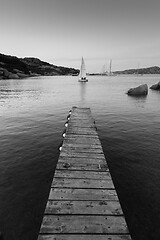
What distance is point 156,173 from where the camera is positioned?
1070 cm

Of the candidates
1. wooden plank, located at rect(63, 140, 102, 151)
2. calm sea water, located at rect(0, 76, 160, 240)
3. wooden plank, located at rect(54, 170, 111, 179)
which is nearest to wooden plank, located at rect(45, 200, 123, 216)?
wooden plank, located at rect(54, 170, 111, 179)

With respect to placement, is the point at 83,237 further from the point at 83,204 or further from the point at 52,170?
the point at 52,170

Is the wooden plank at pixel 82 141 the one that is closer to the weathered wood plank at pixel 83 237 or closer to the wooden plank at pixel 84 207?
the wooden plank at pixel 84 207

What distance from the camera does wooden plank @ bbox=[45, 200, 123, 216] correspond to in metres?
6.02

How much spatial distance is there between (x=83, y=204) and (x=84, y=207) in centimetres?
17

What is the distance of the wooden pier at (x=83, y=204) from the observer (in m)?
5.21

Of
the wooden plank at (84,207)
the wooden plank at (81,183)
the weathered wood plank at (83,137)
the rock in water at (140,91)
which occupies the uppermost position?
the rock in water at (140,91)

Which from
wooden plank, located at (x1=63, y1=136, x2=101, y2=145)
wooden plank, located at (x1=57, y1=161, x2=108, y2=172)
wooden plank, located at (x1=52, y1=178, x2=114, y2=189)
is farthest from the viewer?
wooden plank, located at (x1=63, y1=136, x2=101, y2=145)

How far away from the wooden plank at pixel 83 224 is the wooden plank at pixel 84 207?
192mm

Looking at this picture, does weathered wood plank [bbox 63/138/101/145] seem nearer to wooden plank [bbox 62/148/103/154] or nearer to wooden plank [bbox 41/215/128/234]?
wooden plank [bbox 62/148/103/154]

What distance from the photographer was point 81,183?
7.77 metres

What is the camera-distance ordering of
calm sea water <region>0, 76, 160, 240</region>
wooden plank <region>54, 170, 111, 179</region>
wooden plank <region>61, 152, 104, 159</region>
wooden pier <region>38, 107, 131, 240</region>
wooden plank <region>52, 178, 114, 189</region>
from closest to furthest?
1. wooden pier <region>38, 107, 131, 240</region>
2. calm sea water <region>0, 76, 160, 240</region>
3. wooden plank <region>52, 178, 114, 189</region>
4. wooden plank <region>54, 170, 111, 179</region>
5. wooden plank <region>61, 152, 104, 159</region>

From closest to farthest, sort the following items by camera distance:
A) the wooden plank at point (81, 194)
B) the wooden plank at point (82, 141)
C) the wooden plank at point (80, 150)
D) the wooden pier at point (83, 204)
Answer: the wooden pier at point (83, 204) < the wooden plank at point (81, 194) < the wooden plank at point (80, 150) < the wooden plank at point (82, 141)

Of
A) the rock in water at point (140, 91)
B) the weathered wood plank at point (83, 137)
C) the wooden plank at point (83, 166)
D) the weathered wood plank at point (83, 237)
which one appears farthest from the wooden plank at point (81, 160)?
the rock in water at point (140, 91)
